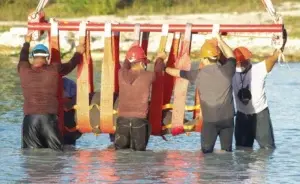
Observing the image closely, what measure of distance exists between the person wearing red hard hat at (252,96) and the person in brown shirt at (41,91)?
2.27 metres

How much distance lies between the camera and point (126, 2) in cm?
5741

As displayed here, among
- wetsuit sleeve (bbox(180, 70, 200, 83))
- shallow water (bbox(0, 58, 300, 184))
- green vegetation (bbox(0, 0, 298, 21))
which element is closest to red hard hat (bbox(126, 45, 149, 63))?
wetsuit sleeve (bbox(180, 70, 200, 83))

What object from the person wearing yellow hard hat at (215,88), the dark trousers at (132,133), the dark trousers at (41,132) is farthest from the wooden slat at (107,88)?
the person wearing yellow hard hat at (215,88)

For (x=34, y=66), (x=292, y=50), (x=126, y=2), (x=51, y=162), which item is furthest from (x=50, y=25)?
(x=126, y=2)

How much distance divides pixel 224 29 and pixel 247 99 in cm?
99

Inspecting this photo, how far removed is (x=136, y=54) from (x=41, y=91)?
1362mm

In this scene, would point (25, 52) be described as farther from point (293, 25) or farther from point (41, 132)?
point (293, 25)

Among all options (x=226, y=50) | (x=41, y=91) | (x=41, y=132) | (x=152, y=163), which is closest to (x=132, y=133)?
(x=152, y=163)

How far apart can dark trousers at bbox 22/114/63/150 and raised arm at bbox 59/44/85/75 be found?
0.61m

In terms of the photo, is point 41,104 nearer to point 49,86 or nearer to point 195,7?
point 49,86

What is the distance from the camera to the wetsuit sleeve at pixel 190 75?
47.2 ft

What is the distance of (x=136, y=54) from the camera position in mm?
14438

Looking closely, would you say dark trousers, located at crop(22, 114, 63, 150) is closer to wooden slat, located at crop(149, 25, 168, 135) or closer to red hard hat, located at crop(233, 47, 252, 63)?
wooden slat, located at crop(149, 25, 168, 135)

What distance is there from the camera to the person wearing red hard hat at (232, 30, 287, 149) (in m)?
14.9
